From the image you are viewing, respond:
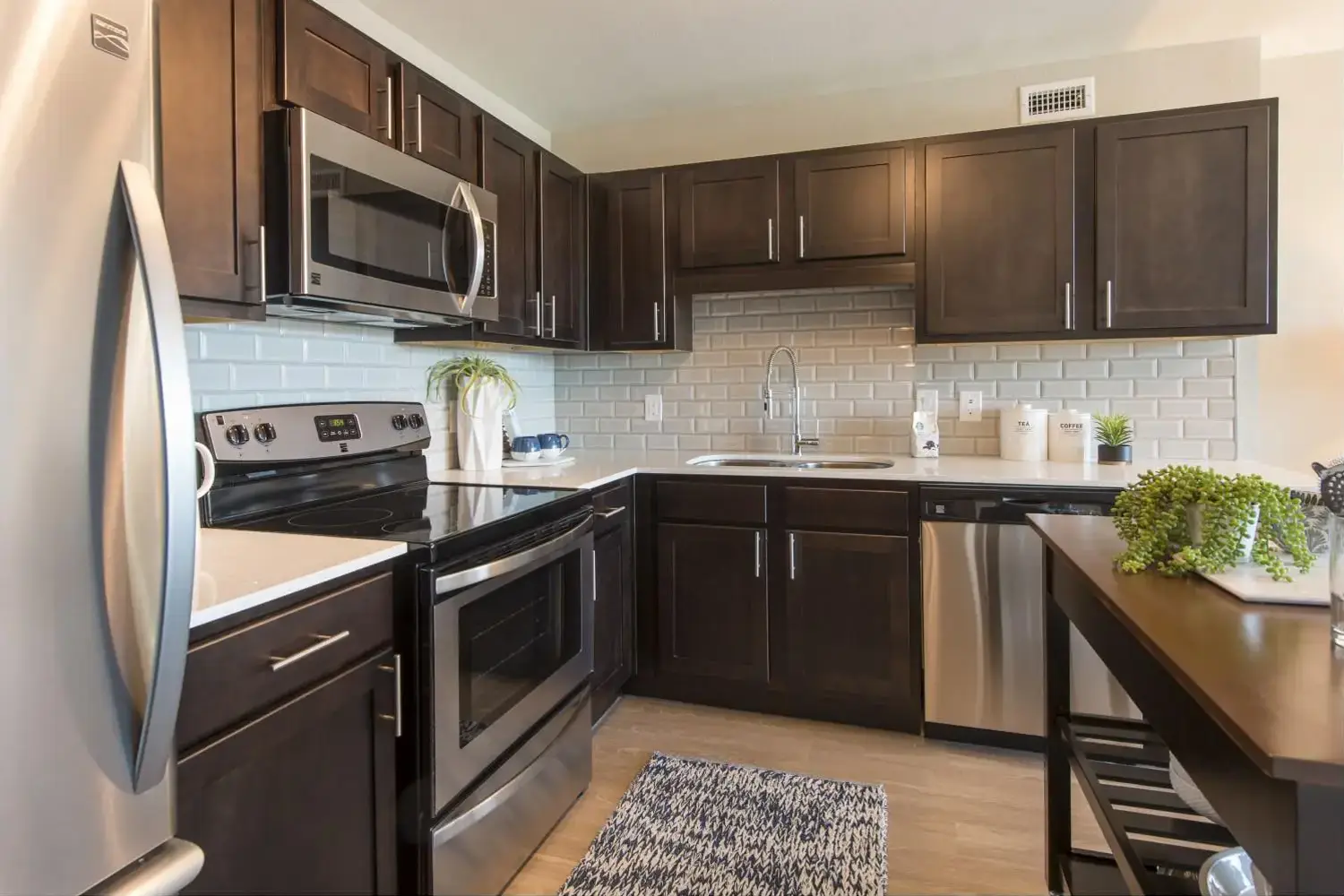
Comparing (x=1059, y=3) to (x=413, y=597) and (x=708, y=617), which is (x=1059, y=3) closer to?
(x=708, y=617)

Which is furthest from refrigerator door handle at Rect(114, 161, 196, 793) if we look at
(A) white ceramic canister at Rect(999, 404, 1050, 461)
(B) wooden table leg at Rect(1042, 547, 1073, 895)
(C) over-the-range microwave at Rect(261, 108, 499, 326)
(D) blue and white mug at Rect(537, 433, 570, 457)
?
(A) white ceramic canister at Rect(999, 404, 1050, 461)

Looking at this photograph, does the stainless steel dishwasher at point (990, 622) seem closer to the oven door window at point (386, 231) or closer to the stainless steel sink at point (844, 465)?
the stainless steel sink at point (844, 465)

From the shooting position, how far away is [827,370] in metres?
3.30

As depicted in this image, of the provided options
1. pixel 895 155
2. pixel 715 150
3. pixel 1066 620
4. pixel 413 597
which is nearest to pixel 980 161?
pixel 895 155

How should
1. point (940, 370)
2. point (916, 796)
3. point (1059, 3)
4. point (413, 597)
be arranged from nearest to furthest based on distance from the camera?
point (413, 597), point (916, 796), point (1059, 3), point (940, 370)

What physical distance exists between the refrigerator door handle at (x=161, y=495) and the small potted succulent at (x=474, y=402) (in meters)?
1.90

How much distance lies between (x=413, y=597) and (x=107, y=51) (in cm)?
102

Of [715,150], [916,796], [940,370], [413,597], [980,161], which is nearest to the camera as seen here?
[413,597]

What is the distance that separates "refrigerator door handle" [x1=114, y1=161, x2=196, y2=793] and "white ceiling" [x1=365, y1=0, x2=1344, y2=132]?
1996 mm

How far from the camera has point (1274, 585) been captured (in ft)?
3.42

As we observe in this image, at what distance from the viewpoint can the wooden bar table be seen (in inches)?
24.7

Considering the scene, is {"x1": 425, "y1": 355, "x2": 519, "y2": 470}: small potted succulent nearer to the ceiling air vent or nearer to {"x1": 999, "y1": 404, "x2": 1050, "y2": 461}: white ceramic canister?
{"x1": 999, "y1": 404, "x2": 1050, "y2": 461}: white ceramic canister

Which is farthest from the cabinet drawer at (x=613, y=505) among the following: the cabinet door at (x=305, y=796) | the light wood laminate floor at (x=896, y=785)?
the cabinet door at (x=305, y=796)

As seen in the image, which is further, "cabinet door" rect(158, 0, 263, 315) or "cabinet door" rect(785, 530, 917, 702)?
"cabinet door" rect(785, 530, 917, 702)
